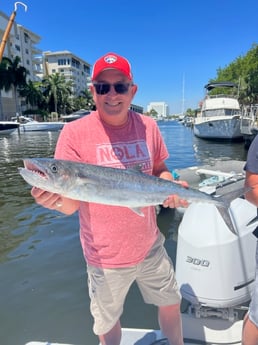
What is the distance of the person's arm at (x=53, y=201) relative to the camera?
195cm

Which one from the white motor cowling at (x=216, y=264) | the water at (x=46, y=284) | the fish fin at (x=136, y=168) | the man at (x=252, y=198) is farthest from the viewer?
the water at (x=46, y=284)

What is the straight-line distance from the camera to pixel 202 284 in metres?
2.70

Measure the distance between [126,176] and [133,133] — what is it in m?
0.36

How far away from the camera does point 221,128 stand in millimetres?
27641

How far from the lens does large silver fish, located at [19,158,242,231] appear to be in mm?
1898

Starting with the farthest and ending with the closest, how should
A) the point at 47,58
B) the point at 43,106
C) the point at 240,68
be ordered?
the point at 47,58 < the point at 43,106 < the point at 240,68

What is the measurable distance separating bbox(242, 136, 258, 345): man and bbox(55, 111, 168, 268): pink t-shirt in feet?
2.56

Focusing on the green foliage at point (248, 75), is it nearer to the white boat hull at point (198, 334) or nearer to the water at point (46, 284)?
the water at point (46, 284)

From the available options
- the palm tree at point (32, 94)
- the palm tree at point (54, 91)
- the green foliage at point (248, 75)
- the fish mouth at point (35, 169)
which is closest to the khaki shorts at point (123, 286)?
the fish mouth at point (35, 169)

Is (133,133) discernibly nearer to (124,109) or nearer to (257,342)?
(124,109)

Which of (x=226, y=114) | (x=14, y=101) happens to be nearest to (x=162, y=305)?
(x=226, y=114)

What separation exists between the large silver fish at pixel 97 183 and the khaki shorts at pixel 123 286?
0.47 meters

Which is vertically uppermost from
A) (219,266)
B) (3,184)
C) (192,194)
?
(192,194)

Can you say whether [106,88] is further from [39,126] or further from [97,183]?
[39,126]
